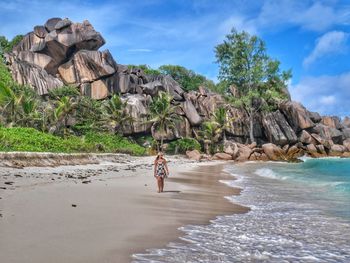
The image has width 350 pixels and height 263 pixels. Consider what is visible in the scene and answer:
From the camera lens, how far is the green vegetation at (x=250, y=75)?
195 ft

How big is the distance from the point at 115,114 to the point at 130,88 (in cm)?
1067

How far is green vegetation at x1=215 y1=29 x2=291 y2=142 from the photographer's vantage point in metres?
59.4

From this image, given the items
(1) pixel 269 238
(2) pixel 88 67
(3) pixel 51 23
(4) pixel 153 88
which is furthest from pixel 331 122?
(1) pixel 269 238

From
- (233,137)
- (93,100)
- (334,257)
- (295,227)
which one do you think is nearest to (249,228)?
(295,227)

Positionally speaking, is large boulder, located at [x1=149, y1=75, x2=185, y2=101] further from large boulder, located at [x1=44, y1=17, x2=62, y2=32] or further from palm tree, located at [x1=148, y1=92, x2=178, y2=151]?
large boulder, located at [x1=44, y1=17, x2=62, y2=32]

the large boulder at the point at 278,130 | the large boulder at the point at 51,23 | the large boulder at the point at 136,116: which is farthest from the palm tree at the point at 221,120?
the large boulder at the point at 51,23

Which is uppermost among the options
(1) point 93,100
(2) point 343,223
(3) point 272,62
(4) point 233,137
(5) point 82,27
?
(5) point 82,27

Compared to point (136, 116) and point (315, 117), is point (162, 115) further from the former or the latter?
point (315, 117)

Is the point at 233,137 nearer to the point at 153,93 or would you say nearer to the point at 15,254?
the point at 153,93

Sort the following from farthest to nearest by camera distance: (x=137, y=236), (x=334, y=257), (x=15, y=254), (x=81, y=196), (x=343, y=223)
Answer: (x=81, y=196) < (x=343, y=223) < (x=137, y=236) < (x=334, y=257) < (x=15, y=254)

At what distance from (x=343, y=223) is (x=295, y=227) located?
133 cm

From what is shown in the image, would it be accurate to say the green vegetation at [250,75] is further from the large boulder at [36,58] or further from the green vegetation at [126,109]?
the large boulder at [36,58]

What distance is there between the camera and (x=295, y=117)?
206 feet

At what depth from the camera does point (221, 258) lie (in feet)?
16.0
